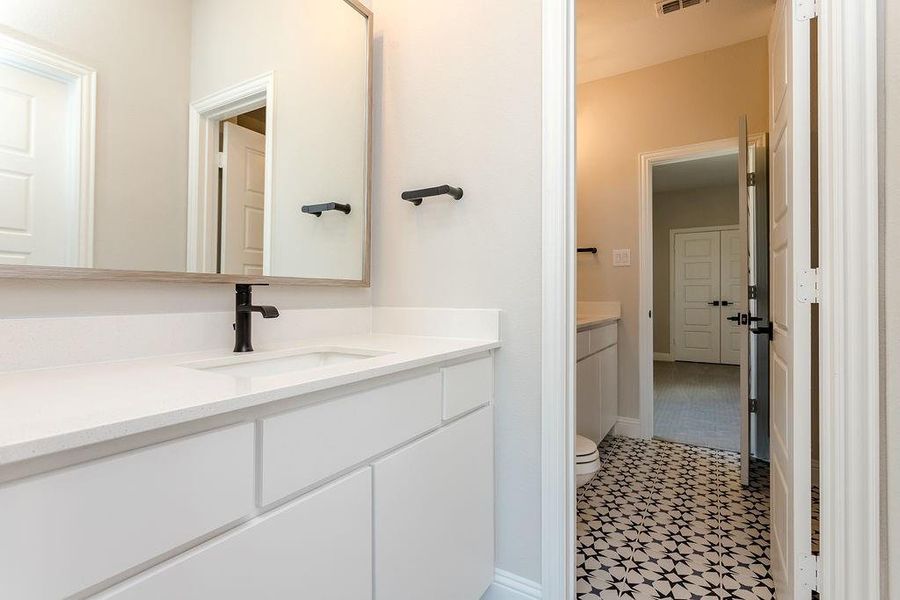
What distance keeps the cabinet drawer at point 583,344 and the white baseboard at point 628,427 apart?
99 cm

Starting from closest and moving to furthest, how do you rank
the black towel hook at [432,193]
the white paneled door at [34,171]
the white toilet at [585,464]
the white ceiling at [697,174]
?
the white paneled door at [34,171] < the black towel hook at [432,193] < the white toilet at [585,464] < the white ceiling at [697,174]

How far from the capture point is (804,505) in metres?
1.15

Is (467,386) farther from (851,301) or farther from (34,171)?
(34,171)

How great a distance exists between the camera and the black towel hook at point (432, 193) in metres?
1.40

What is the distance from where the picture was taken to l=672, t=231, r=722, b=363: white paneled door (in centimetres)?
645

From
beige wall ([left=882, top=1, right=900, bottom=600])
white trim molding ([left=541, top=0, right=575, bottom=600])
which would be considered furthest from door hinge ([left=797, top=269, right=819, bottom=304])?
white trim molding ([left=541, top=0, right=575, bottom=600])

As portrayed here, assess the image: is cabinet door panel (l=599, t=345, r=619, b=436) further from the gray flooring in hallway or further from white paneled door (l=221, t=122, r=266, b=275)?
white paneled door (l=221, t=122, r=266, b=275)

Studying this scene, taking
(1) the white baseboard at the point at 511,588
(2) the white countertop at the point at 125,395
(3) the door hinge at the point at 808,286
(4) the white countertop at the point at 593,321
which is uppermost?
(3) the door hinge at the point at 808,286

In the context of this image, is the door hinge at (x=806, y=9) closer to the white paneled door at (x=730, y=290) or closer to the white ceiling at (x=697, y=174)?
the white ceiling at (x=697, y=174)

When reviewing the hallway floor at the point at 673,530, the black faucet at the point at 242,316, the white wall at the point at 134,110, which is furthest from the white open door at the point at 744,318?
the white wall at the point at 134,110

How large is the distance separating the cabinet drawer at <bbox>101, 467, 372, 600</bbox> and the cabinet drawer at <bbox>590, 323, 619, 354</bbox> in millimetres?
1969

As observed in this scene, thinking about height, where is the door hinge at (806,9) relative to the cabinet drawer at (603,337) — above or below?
above

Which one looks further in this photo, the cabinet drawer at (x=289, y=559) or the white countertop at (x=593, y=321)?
the white countertop at (x=593, y=321)

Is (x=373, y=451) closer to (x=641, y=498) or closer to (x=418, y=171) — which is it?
(x=418, y=171)
